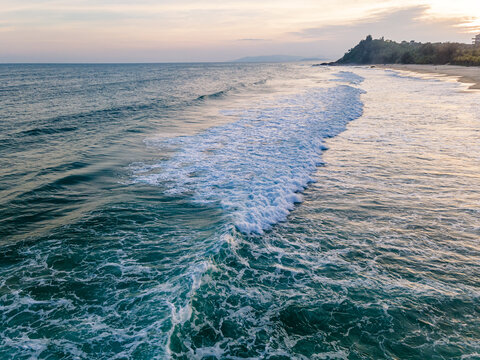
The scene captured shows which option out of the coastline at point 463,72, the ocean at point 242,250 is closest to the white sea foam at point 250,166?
the ocean at point 242,250

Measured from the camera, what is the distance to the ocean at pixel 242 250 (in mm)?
4930

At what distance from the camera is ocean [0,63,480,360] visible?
4.93 meters

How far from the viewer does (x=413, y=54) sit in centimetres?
11744

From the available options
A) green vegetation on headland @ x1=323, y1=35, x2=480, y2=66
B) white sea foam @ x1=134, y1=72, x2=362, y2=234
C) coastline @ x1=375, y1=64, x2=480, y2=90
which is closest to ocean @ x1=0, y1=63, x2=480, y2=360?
white sea foam @ x1=134, y1=72, x2=362, y2=234

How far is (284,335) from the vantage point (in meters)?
4.98

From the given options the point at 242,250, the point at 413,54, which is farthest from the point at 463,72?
the point at 242,250

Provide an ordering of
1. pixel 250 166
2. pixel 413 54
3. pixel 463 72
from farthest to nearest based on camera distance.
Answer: pixel 413 54 < pixel 463 72 < pixel 250 166

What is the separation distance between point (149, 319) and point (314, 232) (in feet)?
14.9

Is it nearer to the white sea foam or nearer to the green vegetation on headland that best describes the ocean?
the white sea foam

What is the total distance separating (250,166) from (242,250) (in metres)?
6.37

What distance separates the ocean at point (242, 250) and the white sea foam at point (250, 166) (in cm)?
9

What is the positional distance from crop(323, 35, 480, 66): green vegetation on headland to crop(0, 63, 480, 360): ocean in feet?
283

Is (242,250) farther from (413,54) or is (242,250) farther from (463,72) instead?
(413,54)

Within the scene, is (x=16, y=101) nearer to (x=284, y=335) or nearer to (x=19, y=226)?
(x=19, y=226)
